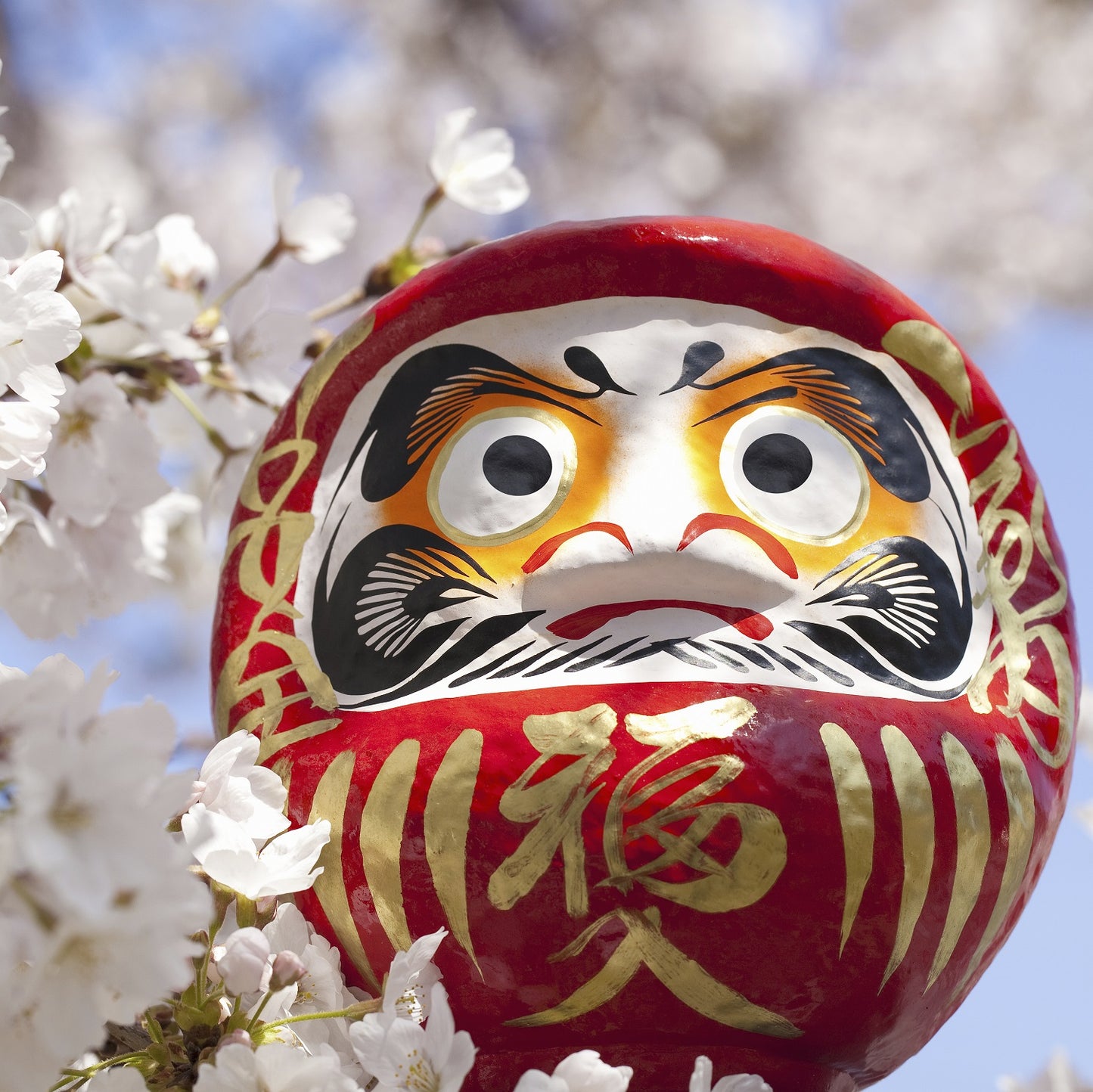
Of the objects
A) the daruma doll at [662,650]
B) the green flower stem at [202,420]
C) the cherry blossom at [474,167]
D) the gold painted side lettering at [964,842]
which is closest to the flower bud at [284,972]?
the daruma doll at [662,650]

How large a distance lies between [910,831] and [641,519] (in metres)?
0.28

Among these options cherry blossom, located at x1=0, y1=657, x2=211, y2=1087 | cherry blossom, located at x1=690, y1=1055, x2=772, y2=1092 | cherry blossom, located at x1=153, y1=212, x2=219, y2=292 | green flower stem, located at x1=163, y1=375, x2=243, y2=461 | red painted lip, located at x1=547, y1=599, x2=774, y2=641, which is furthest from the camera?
cherry blossom, located at x1=153, y1=212, x2=219, y2=292

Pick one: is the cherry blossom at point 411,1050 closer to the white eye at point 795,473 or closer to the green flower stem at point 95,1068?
the green flower stem at point 95,1068

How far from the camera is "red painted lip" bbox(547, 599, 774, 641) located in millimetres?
930

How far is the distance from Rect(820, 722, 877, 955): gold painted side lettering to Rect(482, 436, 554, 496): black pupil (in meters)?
0.28

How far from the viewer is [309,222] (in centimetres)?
131

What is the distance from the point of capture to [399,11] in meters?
4.17

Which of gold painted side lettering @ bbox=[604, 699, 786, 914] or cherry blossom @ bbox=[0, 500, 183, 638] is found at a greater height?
cherry blossom @ bbox=[0, 500, 183, 638]

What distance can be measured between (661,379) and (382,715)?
0.32 m

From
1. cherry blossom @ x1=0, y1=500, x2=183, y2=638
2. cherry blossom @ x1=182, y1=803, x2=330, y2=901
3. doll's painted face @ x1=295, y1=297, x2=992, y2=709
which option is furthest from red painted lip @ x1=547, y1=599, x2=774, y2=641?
cherry blossom @ x1=0, y1=500, x2=183, y2=638

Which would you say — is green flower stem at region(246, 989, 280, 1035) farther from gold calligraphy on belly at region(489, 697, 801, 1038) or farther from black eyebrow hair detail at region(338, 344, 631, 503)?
black eyebrow hair detail at region(338, 344, 631, 503)

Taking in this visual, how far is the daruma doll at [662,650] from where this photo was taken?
2.82 feet

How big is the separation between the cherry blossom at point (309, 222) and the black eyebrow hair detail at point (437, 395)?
328 millimetres

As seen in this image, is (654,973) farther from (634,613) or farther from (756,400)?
(756,400)
